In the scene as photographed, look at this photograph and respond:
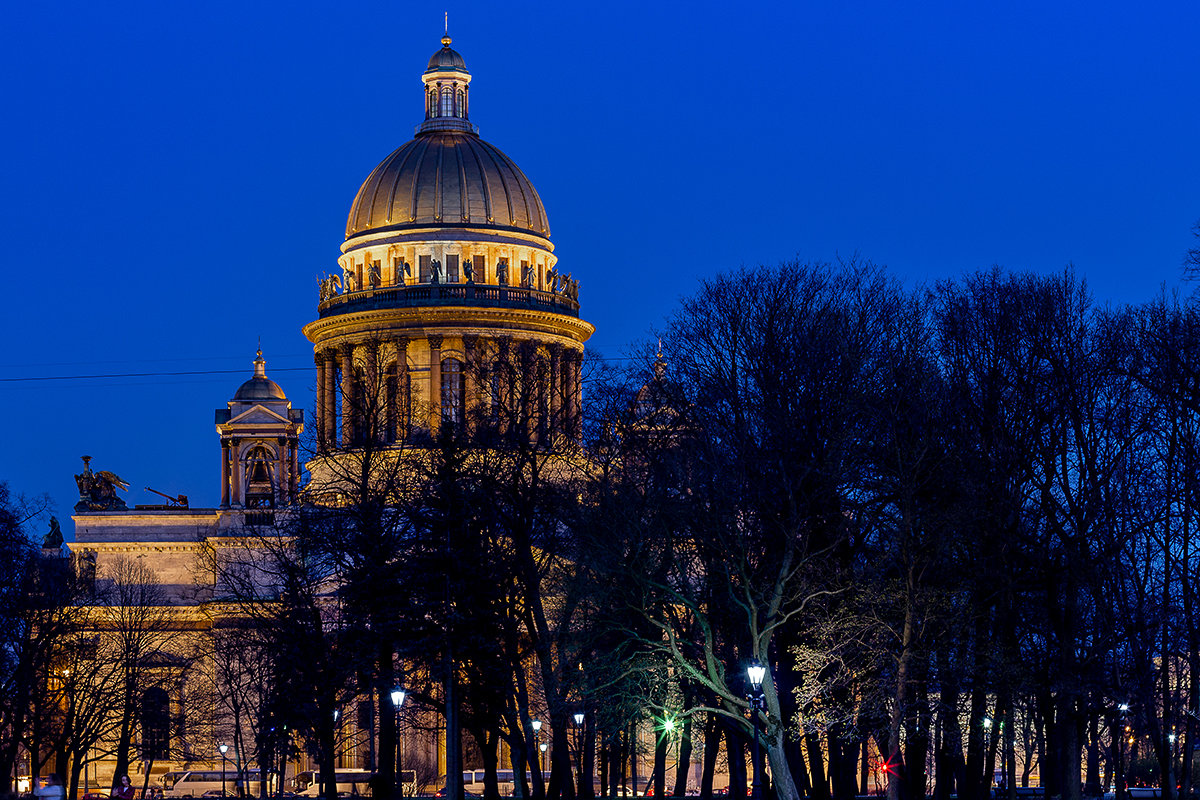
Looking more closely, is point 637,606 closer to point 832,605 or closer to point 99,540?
point 832,605

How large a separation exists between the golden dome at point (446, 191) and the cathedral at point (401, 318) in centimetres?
8

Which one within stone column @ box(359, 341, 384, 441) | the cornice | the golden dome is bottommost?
stone column @ box(359, 341, 384, 441)

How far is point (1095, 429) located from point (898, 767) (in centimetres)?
1288

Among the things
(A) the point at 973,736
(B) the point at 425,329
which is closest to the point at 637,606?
(A) the point at 973,736

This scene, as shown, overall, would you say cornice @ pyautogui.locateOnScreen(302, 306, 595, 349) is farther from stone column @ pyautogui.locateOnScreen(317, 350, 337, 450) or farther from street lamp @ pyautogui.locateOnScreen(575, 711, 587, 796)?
street lamp @ pyautogui.locateOnScreen(575, 711, 587, 796)

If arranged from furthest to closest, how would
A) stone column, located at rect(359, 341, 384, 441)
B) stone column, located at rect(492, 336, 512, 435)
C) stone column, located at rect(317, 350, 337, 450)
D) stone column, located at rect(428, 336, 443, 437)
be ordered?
stone column, located at rect(428, 336, 443, 437), stone column, located at rect(317, 350, 337, 450), stone column, located at rect(492, 336, 512, 435), stone column, located at rect(359, 341, 384, 441)

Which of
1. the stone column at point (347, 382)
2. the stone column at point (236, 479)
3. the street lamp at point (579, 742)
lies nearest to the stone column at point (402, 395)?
the stone column at point (347, 382)

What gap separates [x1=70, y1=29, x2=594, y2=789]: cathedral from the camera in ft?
359

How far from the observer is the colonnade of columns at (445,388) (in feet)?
221

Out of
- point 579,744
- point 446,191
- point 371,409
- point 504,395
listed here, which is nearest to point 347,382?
point 446,191

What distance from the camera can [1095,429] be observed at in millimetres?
57938

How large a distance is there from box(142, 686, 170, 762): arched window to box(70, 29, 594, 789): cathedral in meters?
4.69

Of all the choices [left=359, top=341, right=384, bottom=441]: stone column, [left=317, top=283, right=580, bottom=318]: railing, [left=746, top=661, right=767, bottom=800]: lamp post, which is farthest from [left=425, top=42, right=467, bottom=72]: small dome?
[left=746, top=661, right=767, bottom=800]: lamp post

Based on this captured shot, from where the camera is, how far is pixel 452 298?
110m
